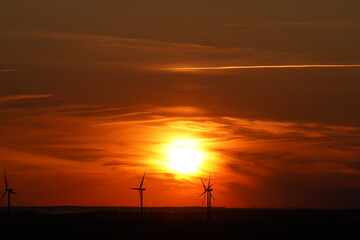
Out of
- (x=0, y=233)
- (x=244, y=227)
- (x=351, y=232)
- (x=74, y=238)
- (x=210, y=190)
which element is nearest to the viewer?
(x=74, y=238)

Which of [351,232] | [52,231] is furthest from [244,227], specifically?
[52,231]

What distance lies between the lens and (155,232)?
14962 cm

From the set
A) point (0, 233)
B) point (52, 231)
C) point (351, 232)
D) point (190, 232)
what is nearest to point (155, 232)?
point (190, 232)

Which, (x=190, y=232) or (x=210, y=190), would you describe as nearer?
(x=190, y=232)

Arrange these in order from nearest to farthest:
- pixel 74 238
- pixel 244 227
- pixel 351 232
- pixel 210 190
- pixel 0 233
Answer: pixel 74 238
pixel 0 233
pixel 351 232
pixel 244 227
pixel 210 190

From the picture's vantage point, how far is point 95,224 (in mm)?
170500

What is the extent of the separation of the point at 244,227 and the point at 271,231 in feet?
41.2

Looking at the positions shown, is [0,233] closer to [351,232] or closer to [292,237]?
[292,237]

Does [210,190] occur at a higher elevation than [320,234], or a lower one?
higher

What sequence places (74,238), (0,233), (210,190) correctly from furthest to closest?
(210,190), (0,233), (74,238)

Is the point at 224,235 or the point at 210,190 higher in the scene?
the point at 210,190

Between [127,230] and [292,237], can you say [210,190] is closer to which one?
[127,230]

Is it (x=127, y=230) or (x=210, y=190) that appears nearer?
(x=127, y=230)

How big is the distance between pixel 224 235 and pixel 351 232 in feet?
90.6
